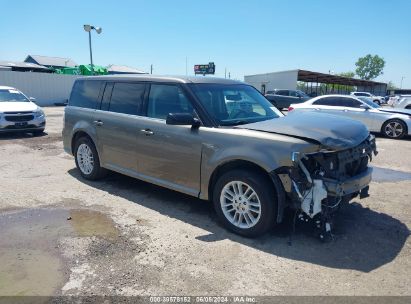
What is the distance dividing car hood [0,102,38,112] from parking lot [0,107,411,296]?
630 centimetres

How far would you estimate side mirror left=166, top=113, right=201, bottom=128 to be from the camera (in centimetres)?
438

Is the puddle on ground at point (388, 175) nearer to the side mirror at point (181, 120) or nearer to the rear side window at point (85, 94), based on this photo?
the side mirror at point (181, 120)

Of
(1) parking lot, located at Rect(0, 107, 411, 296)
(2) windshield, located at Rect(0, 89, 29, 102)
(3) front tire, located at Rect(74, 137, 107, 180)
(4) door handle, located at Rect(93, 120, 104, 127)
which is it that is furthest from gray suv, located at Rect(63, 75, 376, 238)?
(2) windshield, located at Rect(0, 89, 29, 102)

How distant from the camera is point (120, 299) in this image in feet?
9.96

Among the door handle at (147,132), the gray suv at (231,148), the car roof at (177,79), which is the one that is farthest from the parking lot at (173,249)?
the car roof at (177,79)

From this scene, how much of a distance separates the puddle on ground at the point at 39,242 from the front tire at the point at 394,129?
11.2m

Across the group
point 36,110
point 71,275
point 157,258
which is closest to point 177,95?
point 157,258

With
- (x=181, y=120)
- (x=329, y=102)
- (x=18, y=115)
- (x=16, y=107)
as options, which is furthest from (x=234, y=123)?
(x=329, y=102)

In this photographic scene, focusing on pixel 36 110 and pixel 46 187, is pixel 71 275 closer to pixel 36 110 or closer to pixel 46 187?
pixel 46 187

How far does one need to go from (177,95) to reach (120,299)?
2.79 meters

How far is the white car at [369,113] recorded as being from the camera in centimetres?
1252

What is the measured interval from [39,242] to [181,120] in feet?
7.14

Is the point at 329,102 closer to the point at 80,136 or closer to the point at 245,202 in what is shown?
the point at 80,136

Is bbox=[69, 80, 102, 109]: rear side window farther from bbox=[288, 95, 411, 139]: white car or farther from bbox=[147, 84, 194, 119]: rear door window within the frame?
bbox=[288, 95, 411, 139]: white car
